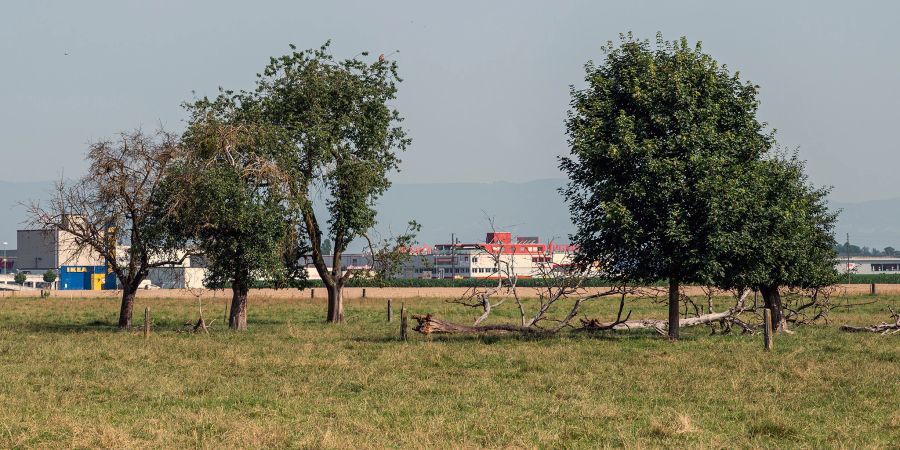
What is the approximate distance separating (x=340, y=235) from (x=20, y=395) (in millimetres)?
31766

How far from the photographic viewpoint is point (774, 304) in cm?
4675

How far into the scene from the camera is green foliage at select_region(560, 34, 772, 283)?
3703cm

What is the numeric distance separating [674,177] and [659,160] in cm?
90

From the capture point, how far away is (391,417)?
69.3 feet

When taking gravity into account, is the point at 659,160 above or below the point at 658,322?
above

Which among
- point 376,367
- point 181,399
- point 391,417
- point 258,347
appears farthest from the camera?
point 258,347

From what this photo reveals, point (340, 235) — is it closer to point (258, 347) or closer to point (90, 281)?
point (258, 347)

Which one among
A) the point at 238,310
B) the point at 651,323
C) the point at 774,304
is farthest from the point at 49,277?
the point at 774,304

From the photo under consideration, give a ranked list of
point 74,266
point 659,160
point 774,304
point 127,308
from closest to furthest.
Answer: point 659,160, point 774,304, point 127,308, point 74,266

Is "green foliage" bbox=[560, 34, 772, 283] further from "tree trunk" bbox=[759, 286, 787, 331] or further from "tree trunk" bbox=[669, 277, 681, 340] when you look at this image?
"tree trunk" bbox=[759, 286, 787, 331]

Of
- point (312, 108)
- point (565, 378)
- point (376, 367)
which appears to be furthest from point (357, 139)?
point (565, 378)

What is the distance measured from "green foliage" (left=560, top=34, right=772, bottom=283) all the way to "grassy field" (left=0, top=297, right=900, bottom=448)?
355cm

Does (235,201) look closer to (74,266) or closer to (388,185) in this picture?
(388,185)

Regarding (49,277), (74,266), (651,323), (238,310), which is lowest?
(651,323)
